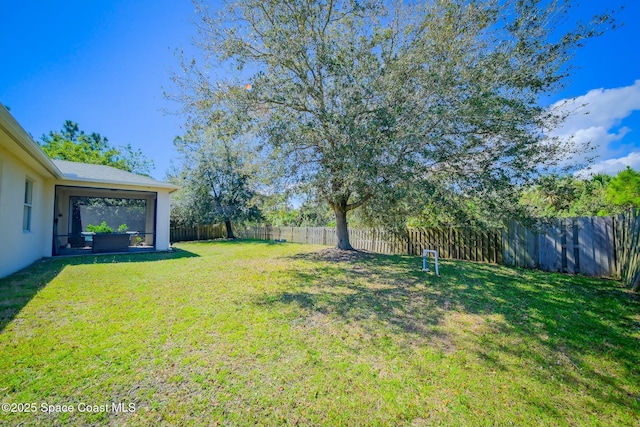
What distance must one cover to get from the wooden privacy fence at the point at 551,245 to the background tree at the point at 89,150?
2887 centimetres

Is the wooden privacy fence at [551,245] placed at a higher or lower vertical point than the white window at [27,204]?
lower

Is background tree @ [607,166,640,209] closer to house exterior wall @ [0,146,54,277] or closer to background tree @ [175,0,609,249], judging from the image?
background tree @ [175,0,609,249]

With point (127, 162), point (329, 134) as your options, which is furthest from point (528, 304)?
point (127, 162)

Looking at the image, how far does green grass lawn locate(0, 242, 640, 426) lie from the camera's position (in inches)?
88.3

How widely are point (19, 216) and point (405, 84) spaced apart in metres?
9.74

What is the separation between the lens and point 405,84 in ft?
20.2

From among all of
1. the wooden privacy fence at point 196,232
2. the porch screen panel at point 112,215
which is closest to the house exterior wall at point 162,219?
the porch screen panel at point 112,215

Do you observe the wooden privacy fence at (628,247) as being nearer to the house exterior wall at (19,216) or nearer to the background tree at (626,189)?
the background tree at (626,189)

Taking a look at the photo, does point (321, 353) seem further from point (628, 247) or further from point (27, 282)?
point (628, 247)

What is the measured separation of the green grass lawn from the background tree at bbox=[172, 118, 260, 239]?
14.5 meters

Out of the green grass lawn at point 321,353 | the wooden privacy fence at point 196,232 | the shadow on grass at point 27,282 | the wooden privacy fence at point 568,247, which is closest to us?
the green grass lawn at point 321,353

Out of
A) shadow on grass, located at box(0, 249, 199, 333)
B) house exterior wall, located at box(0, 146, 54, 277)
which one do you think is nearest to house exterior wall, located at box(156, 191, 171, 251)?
shadow on grass, located at box(0, 249, 199, 333)

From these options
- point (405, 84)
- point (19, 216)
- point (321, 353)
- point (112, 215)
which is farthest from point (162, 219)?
point (321, 353)

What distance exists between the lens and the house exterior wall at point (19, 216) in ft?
19.3
